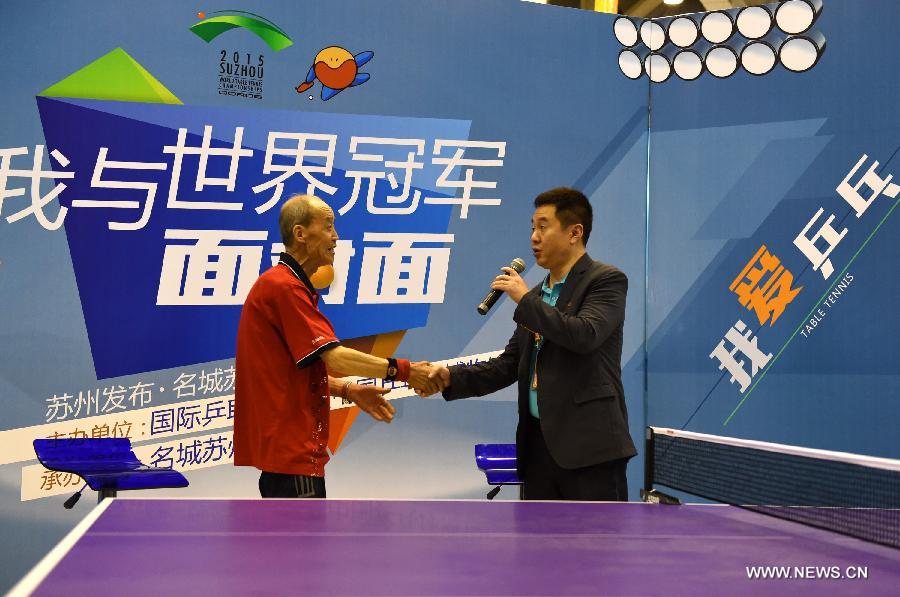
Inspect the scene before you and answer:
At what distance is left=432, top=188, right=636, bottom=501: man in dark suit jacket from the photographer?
3385mm

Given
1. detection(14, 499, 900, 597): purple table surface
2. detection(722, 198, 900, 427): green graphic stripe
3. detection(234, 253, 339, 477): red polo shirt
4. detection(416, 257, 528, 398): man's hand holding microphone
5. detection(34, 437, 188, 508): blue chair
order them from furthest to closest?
detection(722, 198, 900, 427): green graphic stripe → detection(34, 437, 188, 508): blue chair → detection(416, 257, 528, 398): man's hand holding microphone → detection(234, 253, 339, 477): red polo shirt → detection(14, 499, 900, 597): purple table surface

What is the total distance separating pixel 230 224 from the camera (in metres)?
5.28

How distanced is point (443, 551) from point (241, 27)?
3.91m

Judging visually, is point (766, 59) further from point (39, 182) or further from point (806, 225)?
point (39, 182)

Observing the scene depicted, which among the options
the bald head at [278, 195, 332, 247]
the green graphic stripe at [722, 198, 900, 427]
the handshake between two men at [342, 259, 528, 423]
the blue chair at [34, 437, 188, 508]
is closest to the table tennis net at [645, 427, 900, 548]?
the handshake between two men at [342, 259, 528, 423]

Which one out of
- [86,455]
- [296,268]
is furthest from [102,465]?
[296,268]

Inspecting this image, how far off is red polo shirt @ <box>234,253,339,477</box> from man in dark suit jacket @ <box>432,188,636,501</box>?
0.70 metres

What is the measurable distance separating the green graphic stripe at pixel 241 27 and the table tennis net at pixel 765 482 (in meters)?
3.11

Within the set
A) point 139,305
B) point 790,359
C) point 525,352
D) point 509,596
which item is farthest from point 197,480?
point 509,596

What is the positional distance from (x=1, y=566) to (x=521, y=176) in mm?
3479
